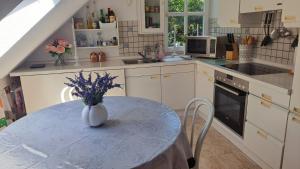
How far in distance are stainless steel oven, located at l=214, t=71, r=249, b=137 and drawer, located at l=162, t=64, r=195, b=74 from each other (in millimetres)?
576

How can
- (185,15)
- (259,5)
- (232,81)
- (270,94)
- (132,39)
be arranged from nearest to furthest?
(270,94) < (259,5) < (232,81) < (132,39) < (185,15)

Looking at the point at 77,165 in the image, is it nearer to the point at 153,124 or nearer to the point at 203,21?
the point at 153,124

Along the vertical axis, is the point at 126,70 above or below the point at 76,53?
below

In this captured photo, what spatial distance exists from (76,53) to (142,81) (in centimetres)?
105

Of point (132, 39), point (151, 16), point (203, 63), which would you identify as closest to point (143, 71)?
point (132, 39)

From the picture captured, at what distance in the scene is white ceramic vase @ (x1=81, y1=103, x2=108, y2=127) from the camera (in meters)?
1.43

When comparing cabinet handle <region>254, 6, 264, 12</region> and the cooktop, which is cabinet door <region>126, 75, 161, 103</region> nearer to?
the cooktop

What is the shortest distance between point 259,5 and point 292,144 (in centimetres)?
139

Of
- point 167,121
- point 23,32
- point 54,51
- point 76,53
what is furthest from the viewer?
point 76,53

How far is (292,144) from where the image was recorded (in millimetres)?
1761

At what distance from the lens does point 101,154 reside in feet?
3.81

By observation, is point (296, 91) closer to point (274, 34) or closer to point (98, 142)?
point (274, 34)

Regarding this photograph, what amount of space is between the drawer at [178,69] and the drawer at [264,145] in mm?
1240

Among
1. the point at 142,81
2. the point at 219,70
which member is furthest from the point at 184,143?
the point at 142,81
